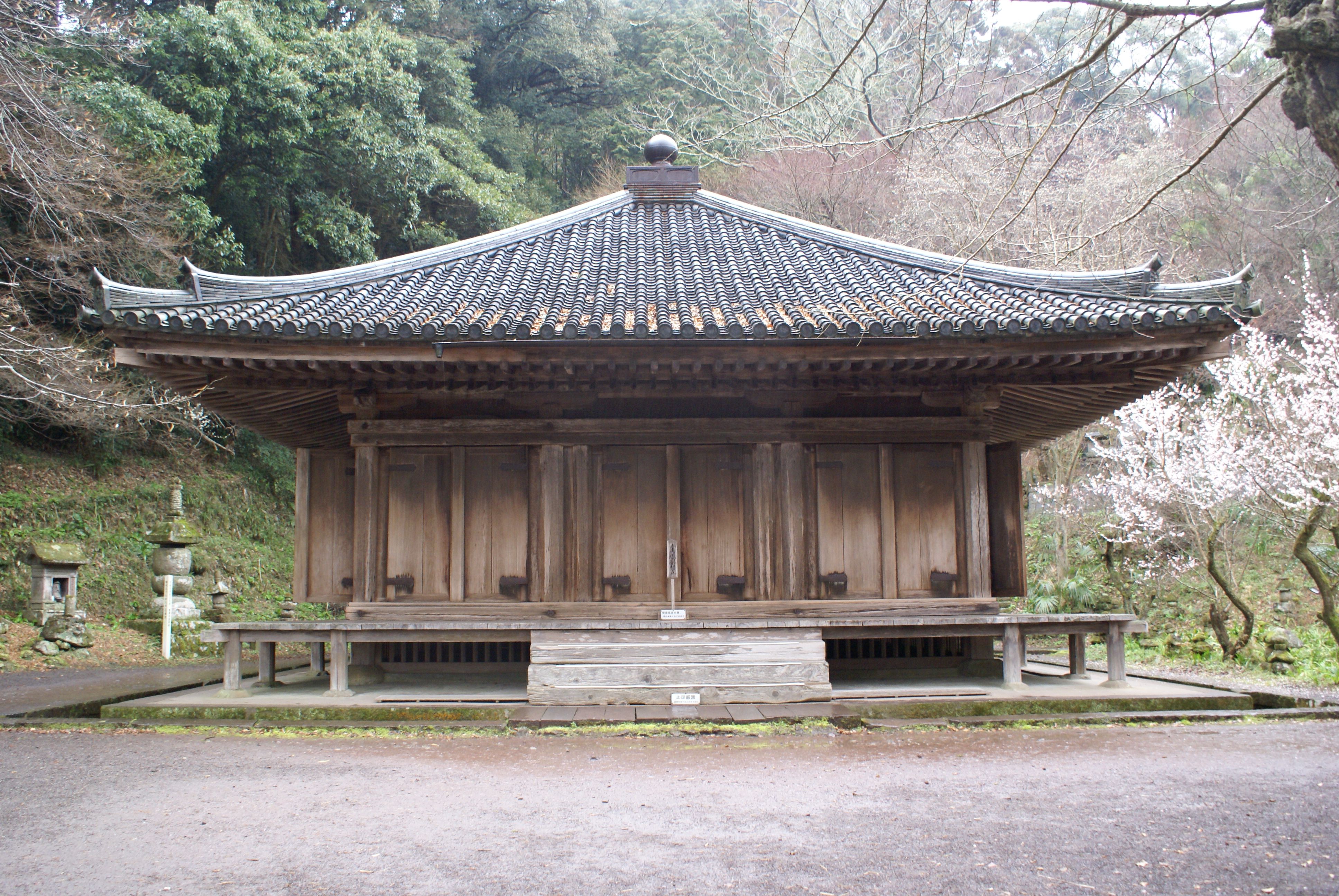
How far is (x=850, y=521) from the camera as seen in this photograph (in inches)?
361

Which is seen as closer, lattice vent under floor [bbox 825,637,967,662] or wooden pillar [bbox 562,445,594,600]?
wooden pillar [bbox 562,445,594,600]

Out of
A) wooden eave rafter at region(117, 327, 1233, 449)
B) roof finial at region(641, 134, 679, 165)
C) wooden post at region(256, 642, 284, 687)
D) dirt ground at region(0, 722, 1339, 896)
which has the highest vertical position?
roof finial at region(641, 134, 679, 165)

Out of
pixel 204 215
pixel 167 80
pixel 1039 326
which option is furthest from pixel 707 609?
pixel 167 80

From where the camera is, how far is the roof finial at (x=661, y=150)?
1306cm

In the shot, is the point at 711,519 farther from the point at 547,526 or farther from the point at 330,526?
the point at 330,526

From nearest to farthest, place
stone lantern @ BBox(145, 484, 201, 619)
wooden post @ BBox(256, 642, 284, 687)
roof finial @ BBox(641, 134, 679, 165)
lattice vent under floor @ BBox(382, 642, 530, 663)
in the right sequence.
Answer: wooden post @ BBox(256, 642, 284, 687) → lattice vent under floor @ BBox(382, 642, 530, 663) → roof finial @ BBox(641, 134, 679, 165) → stone lantern @ BBox(145, 484, 201, 619)

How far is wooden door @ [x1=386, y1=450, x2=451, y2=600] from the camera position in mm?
9094

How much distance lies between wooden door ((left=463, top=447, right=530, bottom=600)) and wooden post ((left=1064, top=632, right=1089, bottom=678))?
6.31m

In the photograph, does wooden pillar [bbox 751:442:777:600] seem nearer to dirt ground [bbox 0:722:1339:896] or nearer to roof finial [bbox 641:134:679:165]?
dirt ground [bbox 0:722:1339:896]

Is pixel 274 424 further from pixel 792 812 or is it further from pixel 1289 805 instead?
pixel 1289 805

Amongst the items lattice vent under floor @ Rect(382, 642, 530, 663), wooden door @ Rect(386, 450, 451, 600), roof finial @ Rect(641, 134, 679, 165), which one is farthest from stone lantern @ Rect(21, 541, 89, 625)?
roof finial @ Rect(641, 134, 679, 165)

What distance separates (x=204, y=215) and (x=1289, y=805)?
808 inches

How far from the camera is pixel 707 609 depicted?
8.94 m

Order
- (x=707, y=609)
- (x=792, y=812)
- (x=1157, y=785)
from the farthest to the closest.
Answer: (x=707, y=609) → (x=1157, y=785) → (x=792, y=812)
